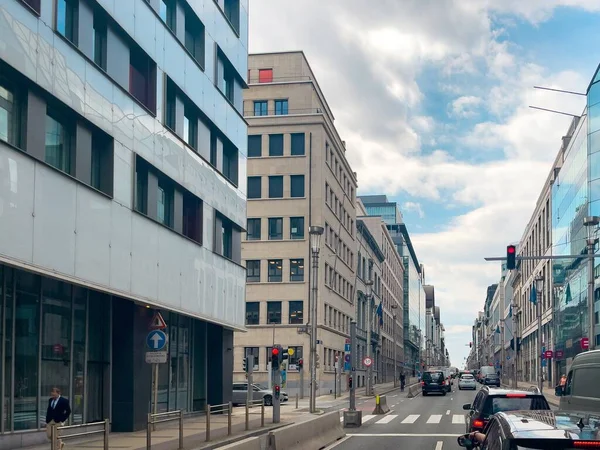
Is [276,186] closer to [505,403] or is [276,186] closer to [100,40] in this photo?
[100,40]

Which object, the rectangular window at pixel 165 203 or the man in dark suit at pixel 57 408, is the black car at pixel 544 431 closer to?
the man in dark suit at pixel 57 408

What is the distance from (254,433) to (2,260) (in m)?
10.8

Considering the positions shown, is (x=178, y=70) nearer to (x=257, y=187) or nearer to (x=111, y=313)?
(x=111, y=313)

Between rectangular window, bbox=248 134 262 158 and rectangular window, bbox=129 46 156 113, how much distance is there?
129 ft

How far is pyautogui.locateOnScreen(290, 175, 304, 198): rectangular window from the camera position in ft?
211

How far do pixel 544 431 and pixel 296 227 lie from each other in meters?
57.8

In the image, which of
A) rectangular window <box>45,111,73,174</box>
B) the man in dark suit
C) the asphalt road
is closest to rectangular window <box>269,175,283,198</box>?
the asphalt road

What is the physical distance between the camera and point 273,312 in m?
62.8

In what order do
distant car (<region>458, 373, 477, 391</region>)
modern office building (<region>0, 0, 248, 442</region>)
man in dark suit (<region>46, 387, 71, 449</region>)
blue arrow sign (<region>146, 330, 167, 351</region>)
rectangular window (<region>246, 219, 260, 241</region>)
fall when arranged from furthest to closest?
distant car (<region>458, 373, 477, 391</region>) < rectangular window (<region>246, 219, 260, 241</region>) < blue arrow sign (<region>146, 330, 167, 351</region>) < modern office building (<region>0, 0, 248, 442</region>) < man in dark suit (<region>46, 387, 71, 449</region>)

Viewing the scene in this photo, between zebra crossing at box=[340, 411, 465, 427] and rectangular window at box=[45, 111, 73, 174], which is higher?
rectangular window at box=[45, 111, 73, 174]

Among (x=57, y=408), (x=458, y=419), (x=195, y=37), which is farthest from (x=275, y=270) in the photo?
(x=57, y=408)

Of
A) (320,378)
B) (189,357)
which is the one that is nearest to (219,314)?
(189,357)

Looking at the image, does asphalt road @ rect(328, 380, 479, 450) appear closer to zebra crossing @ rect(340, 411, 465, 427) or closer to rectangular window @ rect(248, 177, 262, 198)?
zebra crossing @ rect(340, 411, 465, 427)

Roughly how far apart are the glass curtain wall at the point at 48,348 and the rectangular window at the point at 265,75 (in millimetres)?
47994
